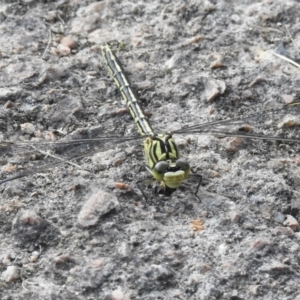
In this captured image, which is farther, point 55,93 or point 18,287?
point 55,93

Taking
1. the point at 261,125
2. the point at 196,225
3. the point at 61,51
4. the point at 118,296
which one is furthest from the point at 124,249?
the point at 61,51

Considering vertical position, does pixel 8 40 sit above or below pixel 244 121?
above

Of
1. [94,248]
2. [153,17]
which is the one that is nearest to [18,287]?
[94,248]

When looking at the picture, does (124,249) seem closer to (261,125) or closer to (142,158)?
(142,158)

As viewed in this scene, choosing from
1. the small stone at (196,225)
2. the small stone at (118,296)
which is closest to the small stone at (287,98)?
the small stone at (196,225)

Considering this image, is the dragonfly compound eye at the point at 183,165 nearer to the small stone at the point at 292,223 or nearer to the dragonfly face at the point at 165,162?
the dragonfly face at the point at 165,162

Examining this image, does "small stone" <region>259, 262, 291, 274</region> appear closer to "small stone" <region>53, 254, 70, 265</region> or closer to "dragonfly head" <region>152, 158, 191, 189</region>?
"dragonfly head" <region>152, 158, 191, 189</region>

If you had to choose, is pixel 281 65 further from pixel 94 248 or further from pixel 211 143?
pixel 94 248
